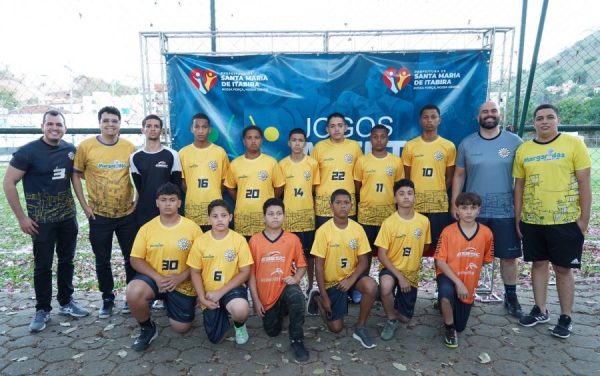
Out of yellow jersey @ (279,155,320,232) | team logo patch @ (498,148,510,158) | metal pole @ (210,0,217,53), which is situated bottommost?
yellow jersey @ (279,155,320,232)

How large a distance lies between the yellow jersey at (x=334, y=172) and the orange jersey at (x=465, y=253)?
95 cm

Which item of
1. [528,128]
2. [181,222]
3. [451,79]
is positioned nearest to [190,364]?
[181,222]

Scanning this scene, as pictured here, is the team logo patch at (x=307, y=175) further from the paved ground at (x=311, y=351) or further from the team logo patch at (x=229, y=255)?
the paved ground at (x=311, y=351)

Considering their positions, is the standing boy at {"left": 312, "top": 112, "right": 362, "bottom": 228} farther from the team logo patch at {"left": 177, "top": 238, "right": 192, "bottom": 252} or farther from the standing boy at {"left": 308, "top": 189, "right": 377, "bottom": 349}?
the team logo patch at {"left": 177, "top": 238, "right": 192, "bottom": 252}

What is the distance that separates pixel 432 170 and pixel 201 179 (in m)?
2.30

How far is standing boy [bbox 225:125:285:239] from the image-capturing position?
410 centimetres

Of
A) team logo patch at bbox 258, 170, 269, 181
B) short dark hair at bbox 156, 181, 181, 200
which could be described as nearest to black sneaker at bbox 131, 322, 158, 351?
short dark hair at bbox 156, 181, 181, 200

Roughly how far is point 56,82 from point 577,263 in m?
6.45

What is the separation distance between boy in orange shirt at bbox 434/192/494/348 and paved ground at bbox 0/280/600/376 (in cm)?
28

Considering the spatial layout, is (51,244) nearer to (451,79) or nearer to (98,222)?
(98,222)

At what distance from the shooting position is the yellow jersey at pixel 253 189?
4094mm

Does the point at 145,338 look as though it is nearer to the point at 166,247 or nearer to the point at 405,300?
the point at 166,247

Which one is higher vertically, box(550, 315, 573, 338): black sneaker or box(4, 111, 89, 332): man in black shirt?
box(4, 111, 89, 332): man in black shirt

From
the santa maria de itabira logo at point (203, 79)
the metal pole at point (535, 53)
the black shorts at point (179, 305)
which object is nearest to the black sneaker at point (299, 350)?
the black shorts at point (179, 305)
